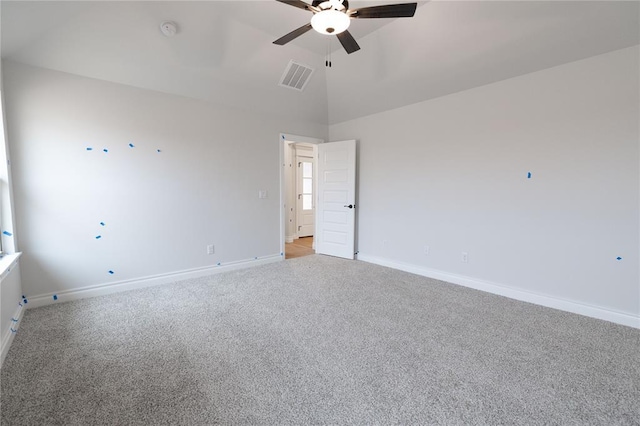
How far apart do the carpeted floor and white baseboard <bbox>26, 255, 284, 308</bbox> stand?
13 centimetres

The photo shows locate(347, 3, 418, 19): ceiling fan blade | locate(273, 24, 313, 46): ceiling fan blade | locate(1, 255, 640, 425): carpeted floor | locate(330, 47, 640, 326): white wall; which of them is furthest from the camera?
locate(330, 47, 640, 326): white wall

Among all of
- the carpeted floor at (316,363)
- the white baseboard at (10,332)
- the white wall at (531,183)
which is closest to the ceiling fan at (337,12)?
the white wall at (531,183)

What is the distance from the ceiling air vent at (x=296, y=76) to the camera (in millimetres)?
3747

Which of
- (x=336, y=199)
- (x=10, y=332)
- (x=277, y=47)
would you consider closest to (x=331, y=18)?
(x=277, y=47)

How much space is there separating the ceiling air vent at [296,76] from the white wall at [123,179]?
2.18 feet

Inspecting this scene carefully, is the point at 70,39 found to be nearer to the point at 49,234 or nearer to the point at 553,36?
the point at 49,234

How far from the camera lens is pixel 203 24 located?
9.17 feet

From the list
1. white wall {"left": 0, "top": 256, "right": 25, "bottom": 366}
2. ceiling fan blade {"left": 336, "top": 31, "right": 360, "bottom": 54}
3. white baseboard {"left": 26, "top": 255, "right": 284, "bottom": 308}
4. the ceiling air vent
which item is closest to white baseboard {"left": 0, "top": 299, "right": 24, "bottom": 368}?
white wall {"left": 0, "top": 256, "right": 25, "bottom": 366}

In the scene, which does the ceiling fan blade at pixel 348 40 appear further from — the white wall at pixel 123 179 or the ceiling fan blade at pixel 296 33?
the white wall at pixel 123 179

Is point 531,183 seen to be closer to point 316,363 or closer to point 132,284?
point 316,363

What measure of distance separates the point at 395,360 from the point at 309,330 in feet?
2.56

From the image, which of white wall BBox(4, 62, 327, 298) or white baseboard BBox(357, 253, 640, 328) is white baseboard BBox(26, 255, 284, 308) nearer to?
white wall BBox(4, 62, 327, 298)

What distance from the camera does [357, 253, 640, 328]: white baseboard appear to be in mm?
2576

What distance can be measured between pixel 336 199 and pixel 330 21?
3202 mm
